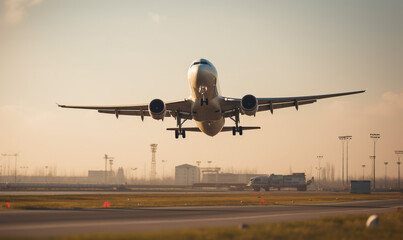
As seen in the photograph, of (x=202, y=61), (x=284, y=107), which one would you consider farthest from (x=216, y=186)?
(x=202, y=61)

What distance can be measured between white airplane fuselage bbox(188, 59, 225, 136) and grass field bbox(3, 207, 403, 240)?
59.5 feet

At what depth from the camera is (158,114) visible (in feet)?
125

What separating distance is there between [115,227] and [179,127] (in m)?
26.8

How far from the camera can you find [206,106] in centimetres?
3878

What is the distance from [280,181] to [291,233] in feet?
308

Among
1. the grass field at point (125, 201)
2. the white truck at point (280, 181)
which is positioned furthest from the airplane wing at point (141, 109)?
the white truck at point (280, 181)

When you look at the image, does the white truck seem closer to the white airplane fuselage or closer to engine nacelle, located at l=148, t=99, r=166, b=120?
the white airplane fuselage

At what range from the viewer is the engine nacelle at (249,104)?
38.1 meters

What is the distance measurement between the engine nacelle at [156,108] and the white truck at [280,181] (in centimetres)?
6944

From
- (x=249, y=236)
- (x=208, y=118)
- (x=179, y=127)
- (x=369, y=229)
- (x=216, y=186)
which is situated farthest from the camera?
(x=216, y=186)

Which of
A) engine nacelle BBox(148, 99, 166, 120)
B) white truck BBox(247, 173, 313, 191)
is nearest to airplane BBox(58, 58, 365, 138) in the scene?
engine nacelle BBox(148, 99, 166, 120)

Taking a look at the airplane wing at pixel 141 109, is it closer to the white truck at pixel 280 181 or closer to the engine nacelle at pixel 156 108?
the engine nacelle at pixel 156 108

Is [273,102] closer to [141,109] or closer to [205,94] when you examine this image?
[205,94]

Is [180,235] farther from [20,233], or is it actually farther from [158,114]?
[158,114]
